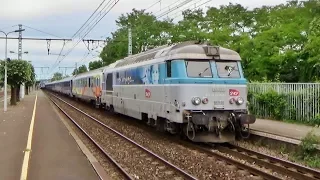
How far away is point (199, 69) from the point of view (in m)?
14.5

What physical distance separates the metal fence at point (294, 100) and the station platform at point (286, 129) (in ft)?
2.30

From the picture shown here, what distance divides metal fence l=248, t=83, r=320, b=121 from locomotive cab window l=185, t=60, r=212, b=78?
5.82m

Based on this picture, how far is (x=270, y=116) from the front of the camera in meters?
A: 21.4

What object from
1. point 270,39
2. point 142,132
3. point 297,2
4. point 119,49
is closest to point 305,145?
point 142,132

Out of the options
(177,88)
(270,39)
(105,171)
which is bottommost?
(105,171)

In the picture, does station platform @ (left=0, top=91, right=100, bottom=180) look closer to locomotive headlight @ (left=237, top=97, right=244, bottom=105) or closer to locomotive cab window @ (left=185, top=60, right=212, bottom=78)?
locomotive cab window @ (left=185, top=60, right=212, bottom=78)

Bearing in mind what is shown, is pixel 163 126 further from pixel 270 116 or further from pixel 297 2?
pixel 297 2

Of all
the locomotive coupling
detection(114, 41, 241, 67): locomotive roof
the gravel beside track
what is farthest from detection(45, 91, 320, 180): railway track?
detection(114, 41, 241, 67): locomotive roof

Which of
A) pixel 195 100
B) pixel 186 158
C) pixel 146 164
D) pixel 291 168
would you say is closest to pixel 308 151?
pixel 291 168

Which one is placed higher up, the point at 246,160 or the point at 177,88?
the point at 177,88

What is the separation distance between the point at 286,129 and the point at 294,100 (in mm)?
3029

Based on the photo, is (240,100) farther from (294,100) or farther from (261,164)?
(294,100)

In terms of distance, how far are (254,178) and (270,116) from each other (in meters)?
11.9

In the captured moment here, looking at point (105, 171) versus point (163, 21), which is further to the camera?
point (163, 21)
